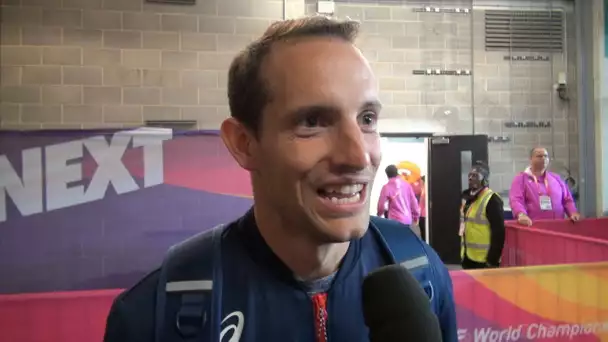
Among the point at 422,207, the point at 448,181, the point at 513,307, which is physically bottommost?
the point at 513,307

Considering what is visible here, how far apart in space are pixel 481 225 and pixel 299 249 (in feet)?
12.8

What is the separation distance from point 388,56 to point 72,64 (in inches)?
136

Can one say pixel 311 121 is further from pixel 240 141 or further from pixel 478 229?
pixel 478 229

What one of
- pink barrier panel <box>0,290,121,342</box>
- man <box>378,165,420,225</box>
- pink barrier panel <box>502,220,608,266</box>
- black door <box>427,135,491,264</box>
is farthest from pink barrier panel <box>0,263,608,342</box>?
black door <box>427,135,491,264</box>

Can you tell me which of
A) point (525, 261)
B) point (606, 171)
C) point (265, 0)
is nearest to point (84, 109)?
point (265, 0)

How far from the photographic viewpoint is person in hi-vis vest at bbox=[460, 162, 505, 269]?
14.0 feet

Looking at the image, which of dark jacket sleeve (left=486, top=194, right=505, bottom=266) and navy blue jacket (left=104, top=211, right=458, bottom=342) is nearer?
navy blue jacket (left=104, top=211, right=458, bottom=342)

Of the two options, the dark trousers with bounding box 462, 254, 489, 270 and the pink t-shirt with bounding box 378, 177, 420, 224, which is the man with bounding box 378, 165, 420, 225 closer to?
the pink t-shirt with bounding box 378, 177, 420, 224

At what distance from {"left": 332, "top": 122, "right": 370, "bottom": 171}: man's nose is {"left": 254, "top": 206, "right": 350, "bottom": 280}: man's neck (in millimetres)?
119

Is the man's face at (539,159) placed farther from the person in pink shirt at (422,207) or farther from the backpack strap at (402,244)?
the backpack strap at (402,244)

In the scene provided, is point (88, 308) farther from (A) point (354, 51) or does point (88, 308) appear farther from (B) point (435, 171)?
(B) point (435, 171)

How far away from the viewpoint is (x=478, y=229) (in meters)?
4.41

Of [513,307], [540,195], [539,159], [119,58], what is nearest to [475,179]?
[539,159]

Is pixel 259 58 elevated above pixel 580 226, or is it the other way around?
pixel 259 58
